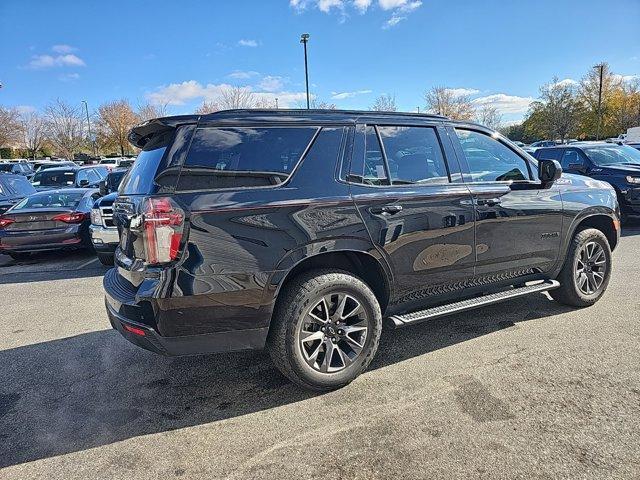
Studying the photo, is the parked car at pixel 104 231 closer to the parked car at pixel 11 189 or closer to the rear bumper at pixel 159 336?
the parked car at pixel 11 189

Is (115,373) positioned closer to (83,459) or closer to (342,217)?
(83,459)

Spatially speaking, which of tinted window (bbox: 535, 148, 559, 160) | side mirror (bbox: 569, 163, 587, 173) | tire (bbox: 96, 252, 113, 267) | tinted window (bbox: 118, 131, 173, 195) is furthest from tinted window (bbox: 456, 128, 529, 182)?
tinted window (bbox: 535, 148, 559, 160)

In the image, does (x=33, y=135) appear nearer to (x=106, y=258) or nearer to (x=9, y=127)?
(x=9, y=127)

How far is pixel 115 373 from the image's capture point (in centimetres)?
374

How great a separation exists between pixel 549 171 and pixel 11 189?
36.0ft

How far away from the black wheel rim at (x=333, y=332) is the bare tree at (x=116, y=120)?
184 ft

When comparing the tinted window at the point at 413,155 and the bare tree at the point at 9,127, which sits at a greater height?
the bare tree at the point at 9,127

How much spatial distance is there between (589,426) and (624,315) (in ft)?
7.38

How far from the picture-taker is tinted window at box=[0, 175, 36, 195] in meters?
10.3

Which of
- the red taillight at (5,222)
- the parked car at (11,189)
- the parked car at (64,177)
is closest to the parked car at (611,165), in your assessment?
the red taillight at (5,222)

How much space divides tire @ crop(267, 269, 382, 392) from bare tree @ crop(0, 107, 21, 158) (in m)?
56.5

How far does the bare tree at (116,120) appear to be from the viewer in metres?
53.6

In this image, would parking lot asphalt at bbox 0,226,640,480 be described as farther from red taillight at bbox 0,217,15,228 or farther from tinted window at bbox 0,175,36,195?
tinted window at bbox 0,175,36,195

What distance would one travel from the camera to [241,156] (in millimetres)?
3021
